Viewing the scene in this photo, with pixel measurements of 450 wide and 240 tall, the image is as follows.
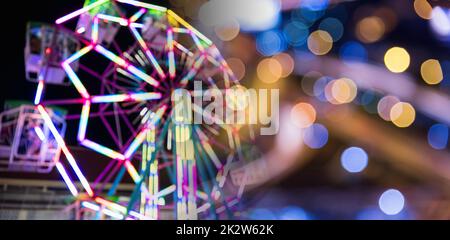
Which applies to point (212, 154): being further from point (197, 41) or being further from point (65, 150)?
point (65, 150)

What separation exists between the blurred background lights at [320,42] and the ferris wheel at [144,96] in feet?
5.90

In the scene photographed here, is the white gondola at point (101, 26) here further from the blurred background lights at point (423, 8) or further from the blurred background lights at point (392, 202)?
the blurred background lights at point (423, 8)

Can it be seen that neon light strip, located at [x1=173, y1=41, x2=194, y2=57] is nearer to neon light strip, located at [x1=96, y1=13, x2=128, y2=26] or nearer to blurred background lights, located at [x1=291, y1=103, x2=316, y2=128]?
neon light strip, located at [x1=96, y1=13, x2=128, y2=26]

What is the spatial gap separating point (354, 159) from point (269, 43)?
5.19 ft

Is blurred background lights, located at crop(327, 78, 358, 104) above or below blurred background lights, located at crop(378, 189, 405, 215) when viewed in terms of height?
above

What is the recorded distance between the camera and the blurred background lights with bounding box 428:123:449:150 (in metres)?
4.52

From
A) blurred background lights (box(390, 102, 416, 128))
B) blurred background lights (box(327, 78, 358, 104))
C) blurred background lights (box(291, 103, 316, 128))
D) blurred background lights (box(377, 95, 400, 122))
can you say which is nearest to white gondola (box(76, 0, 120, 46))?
blurred background lights (box(291, 103, 316, 128))

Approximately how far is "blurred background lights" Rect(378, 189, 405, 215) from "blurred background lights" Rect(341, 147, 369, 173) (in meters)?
0.42

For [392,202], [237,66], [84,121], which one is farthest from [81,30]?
[392,202]

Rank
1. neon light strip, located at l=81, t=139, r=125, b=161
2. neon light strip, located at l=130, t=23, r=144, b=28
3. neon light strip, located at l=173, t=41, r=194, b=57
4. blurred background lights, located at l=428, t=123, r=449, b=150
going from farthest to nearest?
1. blurred background lights, located at l=428, t=123, r=449, b=150
2. neon light strip, located at l=173, t=41, r=194, b=57
3. neon light strip, located at l=130, t=23, r=144, b=28
4. neon light strip, located at l=81, t=139, r=125, b=161

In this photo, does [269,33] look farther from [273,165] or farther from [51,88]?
[51,88]

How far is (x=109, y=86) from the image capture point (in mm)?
3086

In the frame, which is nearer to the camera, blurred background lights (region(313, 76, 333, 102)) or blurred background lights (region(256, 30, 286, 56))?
blurred background lights (region(256, 30, 286, 56))
